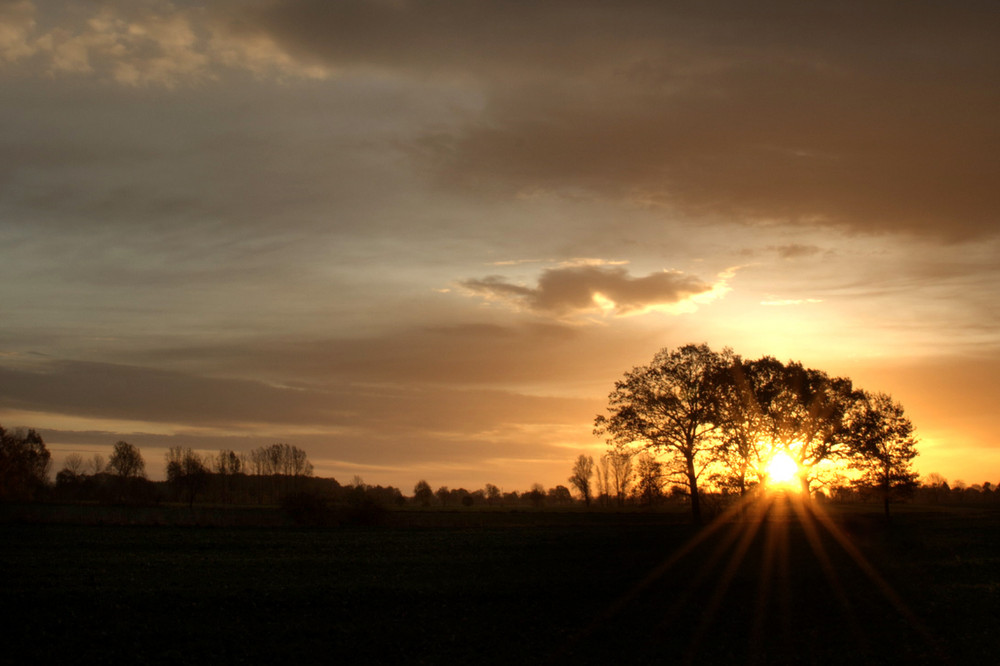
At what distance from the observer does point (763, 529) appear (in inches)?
1991

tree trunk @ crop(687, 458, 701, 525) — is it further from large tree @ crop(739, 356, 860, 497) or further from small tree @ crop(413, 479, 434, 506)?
small tree @ crop(413, 479, 434, 506)

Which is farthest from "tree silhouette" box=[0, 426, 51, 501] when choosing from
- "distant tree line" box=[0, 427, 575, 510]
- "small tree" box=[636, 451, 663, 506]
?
"small tree" box=[636, 451, 663, 506]

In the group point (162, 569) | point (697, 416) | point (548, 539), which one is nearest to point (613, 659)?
point (162, 569)

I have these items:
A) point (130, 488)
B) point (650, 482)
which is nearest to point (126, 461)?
point (130, 488)

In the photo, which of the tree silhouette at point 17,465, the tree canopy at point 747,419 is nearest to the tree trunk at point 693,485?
the tree canopy at point 747,419

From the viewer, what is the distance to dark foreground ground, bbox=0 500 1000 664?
18.2 m

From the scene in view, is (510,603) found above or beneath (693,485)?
beneath

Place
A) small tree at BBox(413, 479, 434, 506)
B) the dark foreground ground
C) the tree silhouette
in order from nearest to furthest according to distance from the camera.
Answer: the dark foreground ground → the tree silhouette → small tree at BBox(413, 479, 434, 506)

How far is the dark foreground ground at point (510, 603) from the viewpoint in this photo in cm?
1823

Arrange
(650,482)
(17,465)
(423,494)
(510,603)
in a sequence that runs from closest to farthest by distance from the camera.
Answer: (510,603)
(650,482)
(17,465)
(423,494)

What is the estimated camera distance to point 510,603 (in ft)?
82.8

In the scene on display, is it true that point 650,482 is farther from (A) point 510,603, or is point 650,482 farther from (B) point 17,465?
(B) point 17,465

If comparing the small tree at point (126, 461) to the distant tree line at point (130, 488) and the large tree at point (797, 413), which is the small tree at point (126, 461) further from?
the large tree at point (797, 413)

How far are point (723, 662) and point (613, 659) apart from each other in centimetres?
265
